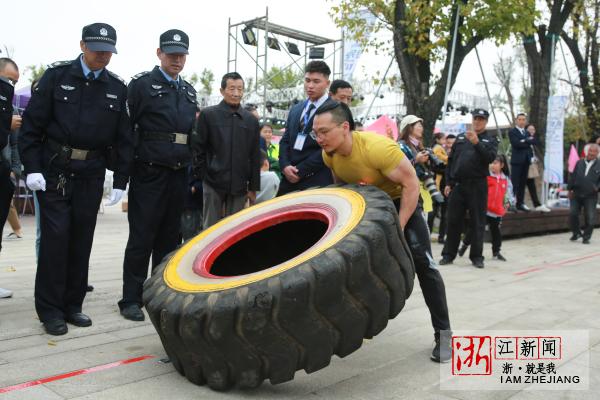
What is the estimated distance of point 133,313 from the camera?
4.22 meters

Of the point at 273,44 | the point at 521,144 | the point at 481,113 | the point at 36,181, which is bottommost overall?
the point at 36,181

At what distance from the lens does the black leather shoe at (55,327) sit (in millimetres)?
3754

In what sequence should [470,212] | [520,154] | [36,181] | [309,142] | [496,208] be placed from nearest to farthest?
[36,181] → [309,142] → [470,212] → [496,208] → [520,154]

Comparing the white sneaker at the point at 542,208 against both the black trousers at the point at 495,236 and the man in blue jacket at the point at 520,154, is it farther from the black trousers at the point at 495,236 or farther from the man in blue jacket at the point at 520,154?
the black trousers at the point at 495,236

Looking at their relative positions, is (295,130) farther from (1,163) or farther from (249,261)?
(1,163)

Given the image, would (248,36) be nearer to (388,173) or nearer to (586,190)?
(586,190)

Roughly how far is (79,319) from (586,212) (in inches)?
396

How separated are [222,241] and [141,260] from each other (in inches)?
44.8

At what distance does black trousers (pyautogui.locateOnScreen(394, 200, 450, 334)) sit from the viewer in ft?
11.4

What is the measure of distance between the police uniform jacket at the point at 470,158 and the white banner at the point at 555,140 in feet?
23.2

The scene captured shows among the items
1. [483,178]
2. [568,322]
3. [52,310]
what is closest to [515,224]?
[483,178]

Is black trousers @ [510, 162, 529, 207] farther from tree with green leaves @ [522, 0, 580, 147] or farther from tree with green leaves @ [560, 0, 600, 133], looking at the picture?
tree with green leaves @ [560, 0, 600, 133]

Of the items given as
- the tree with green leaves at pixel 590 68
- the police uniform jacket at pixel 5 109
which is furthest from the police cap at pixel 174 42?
the tree with green leaves at pixel 590 68

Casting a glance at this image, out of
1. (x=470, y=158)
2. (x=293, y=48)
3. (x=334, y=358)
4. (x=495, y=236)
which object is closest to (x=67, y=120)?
(x=334, y=358)
